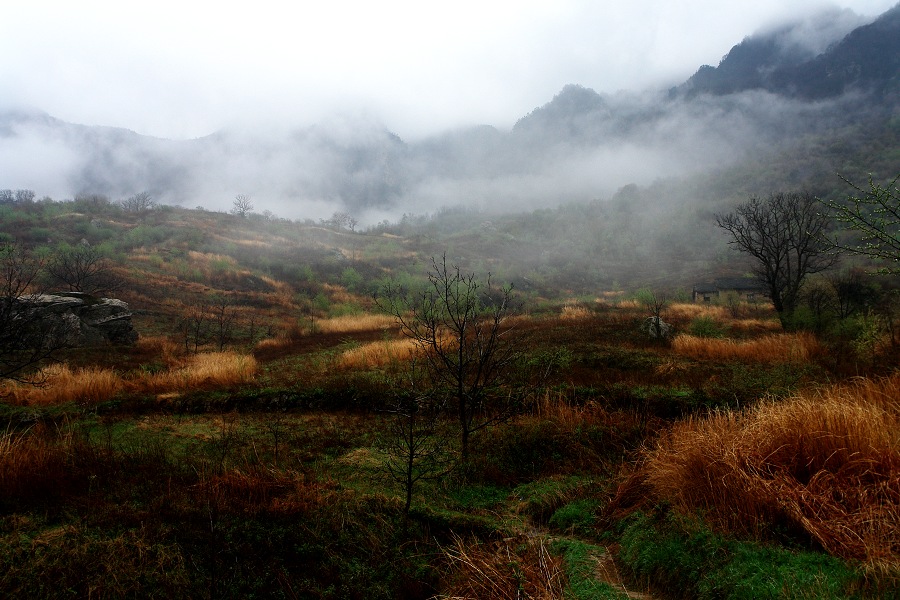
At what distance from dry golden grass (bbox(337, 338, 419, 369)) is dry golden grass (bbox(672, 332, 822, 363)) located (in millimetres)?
9232

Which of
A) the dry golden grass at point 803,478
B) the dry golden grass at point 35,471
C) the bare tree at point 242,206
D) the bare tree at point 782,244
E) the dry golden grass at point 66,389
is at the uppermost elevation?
the bare tree at point 242,206

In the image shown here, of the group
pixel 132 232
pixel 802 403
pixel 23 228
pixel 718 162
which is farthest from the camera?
pixel 718 162

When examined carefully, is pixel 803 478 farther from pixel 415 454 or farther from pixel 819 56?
pixel 819 56

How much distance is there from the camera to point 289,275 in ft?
151

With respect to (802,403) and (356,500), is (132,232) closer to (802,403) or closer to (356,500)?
(356,500)

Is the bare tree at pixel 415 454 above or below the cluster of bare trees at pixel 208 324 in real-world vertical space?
above

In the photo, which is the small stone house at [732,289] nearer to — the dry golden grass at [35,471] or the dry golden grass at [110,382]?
the dry golden grass at [110,382]

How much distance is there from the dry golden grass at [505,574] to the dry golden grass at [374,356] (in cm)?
934

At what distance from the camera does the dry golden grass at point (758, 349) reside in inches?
474

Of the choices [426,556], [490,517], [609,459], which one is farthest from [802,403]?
[426,556]

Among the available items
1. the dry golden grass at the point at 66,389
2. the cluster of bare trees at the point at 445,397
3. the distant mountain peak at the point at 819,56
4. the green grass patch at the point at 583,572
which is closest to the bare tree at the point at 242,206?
the dry golden grass at the point at 66,389

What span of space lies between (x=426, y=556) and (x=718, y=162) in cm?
16741

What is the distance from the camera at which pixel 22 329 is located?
8711mm

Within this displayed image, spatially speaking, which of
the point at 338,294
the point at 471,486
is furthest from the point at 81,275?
the point at 471,486
